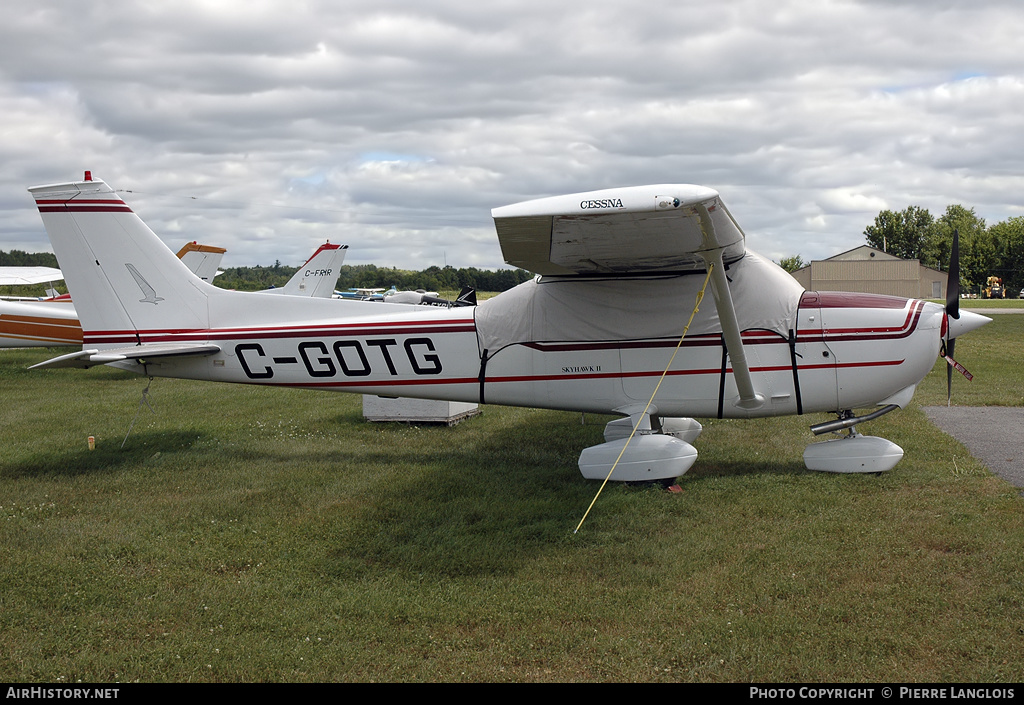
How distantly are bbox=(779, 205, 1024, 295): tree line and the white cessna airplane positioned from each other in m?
73.0

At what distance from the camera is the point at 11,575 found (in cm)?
502

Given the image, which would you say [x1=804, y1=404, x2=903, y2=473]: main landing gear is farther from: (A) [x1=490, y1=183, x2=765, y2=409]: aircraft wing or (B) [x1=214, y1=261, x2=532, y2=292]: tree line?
(B) [x1=214, y1=261, x2=532, y2=292]: tree line

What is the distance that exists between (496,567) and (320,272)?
20.3m

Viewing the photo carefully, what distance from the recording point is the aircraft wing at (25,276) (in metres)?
26.9

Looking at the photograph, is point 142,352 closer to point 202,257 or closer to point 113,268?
point 113,268

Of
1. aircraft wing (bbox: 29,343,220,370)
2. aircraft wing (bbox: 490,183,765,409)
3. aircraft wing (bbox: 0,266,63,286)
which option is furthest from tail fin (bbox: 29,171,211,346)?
aircraft wing (bbox: 0,266,63,286)

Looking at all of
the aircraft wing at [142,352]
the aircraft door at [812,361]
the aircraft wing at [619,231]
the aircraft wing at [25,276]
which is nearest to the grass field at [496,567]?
the aircraft door at [812,361]

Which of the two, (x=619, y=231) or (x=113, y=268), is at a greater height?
(x=619, y=231)

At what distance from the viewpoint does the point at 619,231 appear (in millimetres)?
5660

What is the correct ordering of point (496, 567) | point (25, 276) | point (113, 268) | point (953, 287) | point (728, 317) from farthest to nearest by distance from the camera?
point (25, 276)
point (113, 268)
point (953, 287)
point (728, 317)
point (496, 567)

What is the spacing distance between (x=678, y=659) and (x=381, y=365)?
15.7 feet

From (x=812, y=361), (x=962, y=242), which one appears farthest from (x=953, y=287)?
(x=962, y=242)

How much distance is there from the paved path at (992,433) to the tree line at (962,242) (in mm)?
68993

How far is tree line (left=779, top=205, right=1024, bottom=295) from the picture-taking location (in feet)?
280
